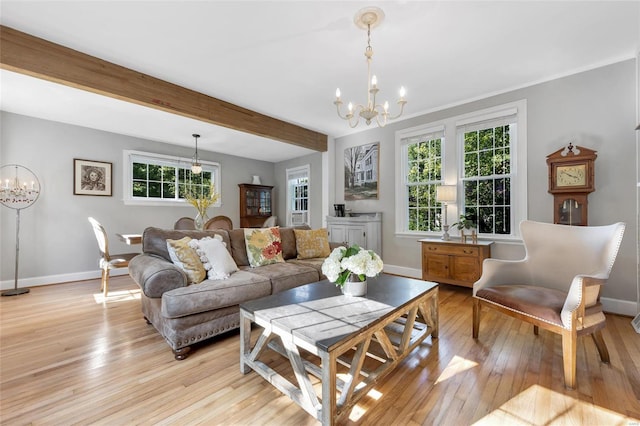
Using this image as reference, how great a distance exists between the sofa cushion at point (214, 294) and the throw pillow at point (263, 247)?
0.42 m

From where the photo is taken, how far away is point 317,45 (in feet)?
8.04

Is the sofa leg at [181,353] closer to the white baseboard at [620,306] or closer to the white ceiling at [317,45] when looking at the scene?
the white ceiling at [317,45]

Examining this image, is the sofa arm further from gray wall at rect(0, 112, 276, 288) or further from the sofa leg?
gray wall at rect(0, 112, 276, 288)

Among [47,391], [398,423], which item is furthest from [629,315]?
[47,391]

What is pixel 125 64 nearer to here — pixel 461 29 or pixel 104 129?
pixel 104 129

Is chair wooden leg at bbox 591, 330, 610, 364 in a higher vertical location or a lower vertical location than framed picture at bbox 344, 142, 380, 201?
lower

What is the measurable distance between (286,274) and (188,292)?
0.92 meters

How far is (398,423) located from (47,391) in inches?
81.0

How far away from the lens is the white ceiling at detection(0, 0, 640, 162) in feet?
6.66

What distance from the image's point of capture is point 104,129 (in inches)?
175

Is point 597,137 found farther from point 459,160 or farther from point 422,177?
point 422,177

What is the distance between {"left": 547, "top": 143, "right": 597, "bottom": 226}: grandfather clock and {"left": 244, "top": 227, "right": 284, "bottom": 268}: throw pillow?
3.18 metres

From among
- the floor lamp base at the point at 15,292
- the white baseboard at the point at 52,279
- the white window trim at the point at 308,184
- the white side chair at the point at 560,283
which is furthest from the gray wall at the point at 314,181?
the floor lamp base at the point at 15,292

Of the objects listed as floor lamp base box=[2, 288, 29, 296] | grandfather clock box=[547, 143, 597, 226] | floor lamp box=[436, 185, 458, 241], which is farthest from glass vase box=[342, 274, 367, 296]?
floor lamp base box=[2, 288, 29, 296]
